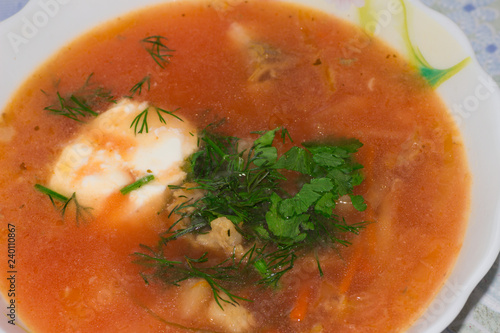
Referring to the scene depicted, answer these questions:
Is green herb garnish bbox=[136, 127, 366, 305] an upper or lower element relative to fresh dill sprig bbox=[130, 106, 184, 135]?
lower

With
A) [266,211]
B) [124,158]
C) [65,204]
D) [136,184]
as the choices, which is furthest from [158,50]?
[266,211]

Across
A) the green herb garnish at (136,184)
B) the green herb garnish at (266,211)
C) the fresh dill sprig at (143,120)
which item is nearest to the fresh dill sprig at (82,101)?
the fresh dill sprig at (143,120)

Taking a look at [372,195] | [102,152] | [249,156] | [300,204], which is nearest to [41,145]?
[102,152]

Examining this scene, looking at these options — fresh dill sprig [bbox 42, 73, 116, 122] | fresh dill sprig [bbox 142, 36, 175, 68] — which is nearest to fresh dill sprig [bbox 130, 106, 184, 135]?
fresh dill sprig [bbox 42, 73, 116, 122]

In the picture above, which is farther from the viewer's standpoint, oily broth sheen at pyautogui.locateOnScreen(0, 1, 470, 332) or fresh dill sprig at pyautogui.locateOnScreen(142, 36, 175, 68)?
fresh dill sprig at pyautogui.locateOnScreen(142, 36, 175, 68)

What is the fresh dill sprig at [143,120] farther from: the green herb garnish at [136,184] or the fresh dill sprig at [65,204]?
the fresh dill sprig at [65,204]

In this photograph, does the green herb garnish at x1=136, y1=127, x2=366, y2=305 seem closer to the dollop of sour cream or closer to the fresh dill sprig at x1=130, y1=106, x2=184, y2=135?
the dollop of sour cream

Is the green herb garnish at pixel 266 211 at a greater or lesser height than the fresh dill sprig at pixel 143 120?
lesser
